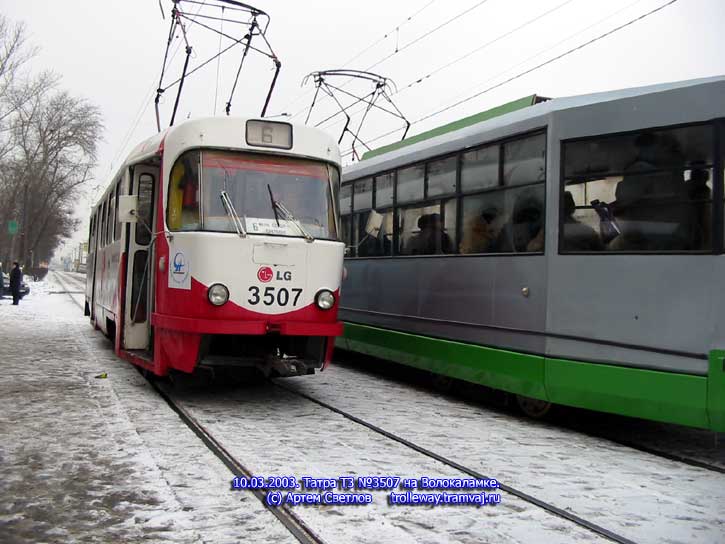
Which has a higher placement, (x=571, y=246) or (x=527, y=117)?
(x=527, y=117)

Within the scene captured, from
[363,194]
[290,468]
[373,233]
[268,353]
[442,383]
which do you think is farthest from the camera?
[363,194]

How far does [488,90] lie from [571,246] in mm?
8604

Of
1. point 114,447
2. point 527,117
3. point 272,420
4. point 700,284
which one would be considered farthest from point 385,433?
point 527,117

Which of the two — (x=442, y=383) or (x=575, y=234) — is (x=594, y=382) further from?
(x=442, y=383)

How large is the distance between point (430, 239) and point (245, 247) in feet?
8.80

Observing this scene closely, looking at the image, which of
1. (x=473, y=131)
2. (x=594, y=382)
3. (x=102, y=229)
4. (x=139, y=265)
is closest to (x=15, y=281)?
(x=102, y=229)

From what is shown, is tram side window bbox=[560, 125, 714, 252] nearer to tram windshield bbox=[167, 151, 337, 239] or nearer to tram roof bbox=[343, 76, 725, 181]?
tram roof bbox=[343, 76, 725, 181]

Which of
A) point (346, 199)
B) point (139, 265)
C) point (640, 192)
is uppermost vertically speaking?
point (346, 199)

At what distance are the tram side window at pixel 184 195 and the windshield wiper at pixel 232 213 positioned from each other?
27cm

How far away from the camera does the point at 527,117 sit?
303 inches

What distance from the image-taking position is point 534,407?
7.87 meters

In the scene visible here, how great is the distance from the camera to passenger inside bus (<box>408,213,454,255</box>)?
356 inches

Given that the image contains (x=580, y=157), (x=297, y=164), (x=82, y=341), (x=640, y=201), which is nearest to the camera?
(x=640, y=201)

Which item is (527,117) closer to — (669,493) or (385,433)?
(385,433)
